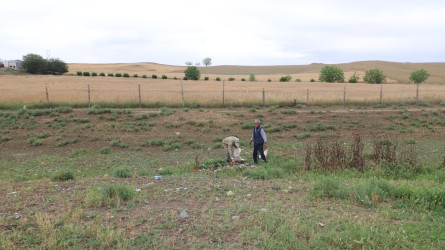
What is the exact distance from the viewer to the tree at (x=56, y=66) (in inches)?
2405

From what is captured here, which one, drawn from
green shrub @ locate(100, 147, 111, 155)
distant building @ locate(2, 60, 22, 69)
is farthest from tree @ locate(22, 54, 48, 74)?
green shrub @ locate(100, 147, 111, 155)

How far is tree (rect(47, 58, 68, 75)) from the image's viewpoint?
200 ft

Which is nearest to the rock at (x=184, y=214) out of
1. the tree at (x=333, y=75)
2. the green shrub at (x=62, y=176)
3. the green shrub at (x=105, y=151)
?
the green shrub at (x=62, y=176)

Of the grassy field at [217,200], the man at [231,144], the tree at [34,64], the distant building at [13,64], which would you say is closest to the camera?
the grassy field at [217,200]

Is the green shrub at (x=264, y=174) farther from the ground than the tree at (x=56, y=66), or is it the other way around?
the tree at (x=56, y=66)

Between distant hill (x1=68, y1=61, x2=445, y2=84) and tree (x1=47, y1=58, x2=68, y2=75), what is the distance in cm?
985

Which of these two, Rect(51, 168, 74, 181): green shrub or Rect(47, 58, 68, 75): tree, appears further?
Rect(47, 58, 68, 75): tree

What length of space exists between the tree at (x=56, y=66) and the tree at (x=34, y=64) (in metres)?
0.86

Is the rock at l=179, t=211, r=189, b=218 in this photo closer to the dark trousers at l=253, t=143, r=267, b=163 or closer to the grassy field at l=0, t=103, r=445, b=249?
the grassy field at l=0, t=103, r=445, b=249

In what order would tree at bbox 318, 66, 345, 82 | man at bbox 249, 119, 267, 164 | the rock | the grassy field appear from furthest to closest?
tree at bbox 318, 66, 345, 82 < man at bbox 249, 119, 267, 164 < the rock < the grassy field

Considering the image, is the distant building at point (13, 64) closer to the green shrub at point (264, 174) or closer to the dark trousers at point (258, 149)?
the dark trousers at point (258, 149)

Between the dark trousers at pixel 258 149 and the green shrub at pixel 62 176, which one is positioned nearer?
the green shrub at pixel 62 176

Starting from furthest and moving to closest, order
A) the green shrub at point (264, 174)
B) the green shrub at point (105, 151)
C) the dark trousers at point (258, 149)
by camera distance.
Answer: the green shrub at point (105, 151), the dark trousers at point (258, 149), the green shrub at point (264, 174)

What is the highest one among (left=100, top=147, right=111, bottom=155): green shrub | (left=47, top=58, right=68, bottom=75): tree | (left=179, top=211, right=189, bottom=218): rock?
(left=47, top=58, right=68, bottom=75): tree
